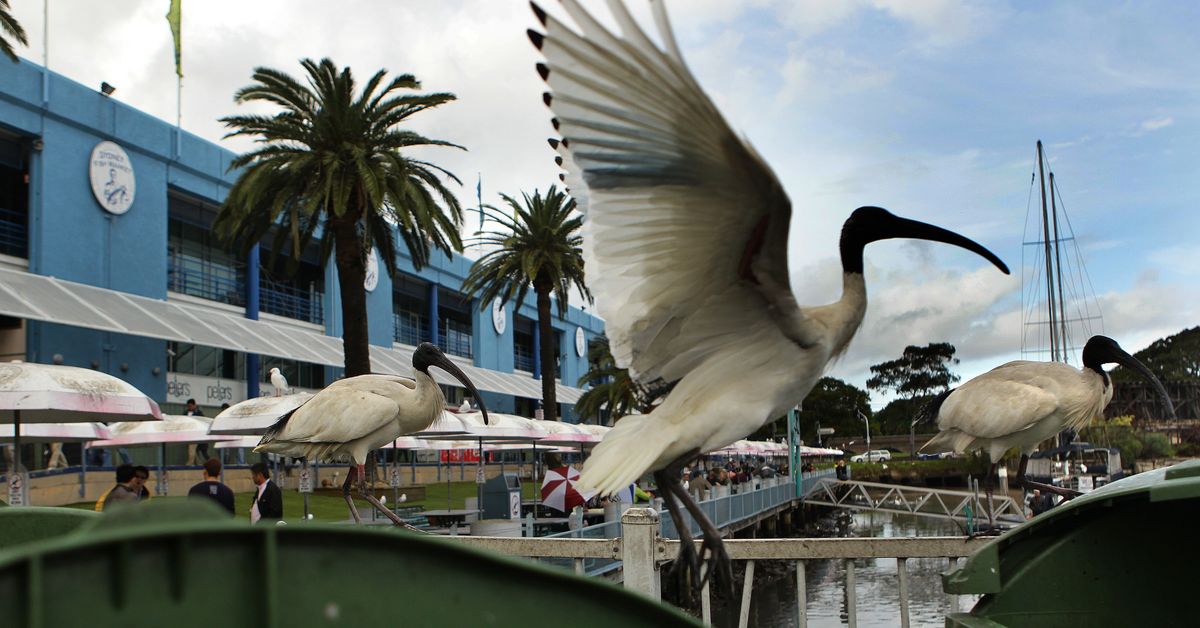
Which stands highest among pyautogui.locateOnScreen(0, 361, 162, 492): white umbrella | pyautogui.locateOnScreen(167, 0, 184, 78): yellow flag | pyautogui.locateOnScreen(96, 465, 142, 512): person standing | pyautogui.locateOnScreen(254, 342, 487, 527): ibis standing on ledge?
pyautogui.locateOnScreen(167, 0, 184, 78): yellow flag

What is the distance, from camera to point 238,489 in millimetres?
31750

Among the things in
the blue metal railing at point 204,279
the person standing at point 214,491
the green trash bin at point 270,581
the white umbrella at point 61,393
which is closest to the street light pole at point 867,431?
the blue metal railing at point 204,279

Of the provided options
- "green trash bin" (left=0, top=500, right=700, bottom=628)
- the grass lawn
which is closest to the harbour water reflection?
the grass lawn

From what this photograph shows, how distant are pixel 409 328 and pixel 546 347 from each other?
70.8 ft

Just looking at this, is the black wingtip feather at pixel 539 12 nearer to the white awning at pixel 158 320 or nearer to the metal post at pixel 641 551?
the metal post at pixel 641 551

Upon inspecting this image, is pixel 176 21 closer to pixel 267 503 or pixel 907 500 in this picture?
pixel 267 503

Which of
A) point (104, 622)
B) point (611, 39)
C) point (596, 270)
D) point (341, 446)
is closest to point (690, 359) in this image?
point (596, 270)

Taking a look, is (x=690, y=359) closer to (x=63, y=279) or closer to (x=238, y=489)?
(x=63, y=279)

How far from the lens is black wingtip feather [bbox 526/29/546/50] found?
2.92 metres

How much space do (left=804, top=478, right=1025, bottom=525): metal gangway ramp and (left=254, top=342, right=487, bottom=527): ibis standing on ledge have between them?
14.6 meters

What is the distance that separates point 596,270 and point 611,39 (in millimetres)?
820

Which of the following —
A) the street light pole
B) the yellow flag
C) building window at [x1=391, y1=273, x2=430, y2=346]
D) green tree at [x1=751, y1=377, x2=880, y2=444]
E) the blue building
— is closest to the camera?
the blue building

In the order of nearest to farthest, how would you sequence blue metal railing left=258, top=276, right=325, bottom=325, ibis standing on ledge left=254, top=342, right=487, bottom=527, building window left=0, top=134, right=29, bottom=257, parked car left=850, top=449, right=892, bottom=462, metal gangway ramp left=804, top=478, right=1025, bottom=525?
ibis standing on ledge left=254, top=342, right=487, bottom=527, metal gangway ramp left=804, top=478, right=1025, bottom=525, building window left=0, top=134, right=29, bottom=257, blue metal railing left=258, top=276, right=325, bottom=325, parked car left=850, top=449, right=892, bottom=462

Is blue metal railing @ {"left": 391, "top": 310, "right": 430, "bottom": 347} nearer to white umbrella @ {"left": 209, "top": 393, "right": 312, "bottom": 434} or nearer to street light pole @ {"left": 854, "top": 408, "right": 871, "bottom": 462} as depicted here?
white umbrella @ {"left": 209, "top": 393, "right": 312, "bottom": 434}
